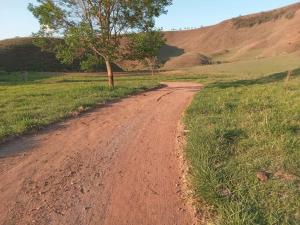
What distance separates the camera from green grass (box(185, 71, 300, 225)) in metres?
5.19

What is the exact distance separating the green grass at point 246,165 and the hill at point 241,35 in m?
106

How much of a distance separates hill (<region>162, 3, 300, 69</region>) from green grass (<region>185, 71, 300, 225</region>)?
4189 inches

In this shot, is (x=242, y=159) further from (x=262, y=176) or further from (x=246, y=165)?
(x=262, y=176)

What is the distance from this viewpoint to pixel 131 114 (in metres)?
13.7

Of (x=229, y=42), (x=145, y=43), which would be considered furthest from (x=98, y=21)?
(x=229, y=42)

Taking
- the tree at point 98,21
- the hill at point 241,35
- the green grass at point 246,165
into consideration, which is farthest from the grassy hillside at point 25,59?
the green grass at point 246,165

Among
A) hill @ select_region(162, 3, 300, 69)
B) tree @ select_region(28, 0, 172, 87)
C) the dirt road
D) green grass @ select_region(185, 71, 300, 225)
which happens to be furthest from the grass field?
hill @ select_region(162, 3, 300, 69)

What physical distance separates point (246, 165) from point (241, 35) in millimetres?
147994

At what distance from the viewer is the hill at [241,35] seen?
123 meters

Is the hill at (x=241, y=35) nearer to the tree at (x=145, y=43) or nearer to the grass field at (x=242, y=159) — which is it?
the tree at (x=145, y=43)

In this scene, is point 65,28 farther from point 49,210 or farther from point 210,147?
point 49,210

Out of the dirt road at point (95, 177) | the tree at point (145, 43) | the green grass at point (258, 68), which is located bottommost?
the green grass at point (258, 68)

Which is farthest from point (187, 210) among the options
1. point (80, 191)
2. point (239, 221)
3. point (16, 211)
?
point (16, 211)

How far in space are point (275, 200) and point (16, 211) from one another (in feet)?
11.1
